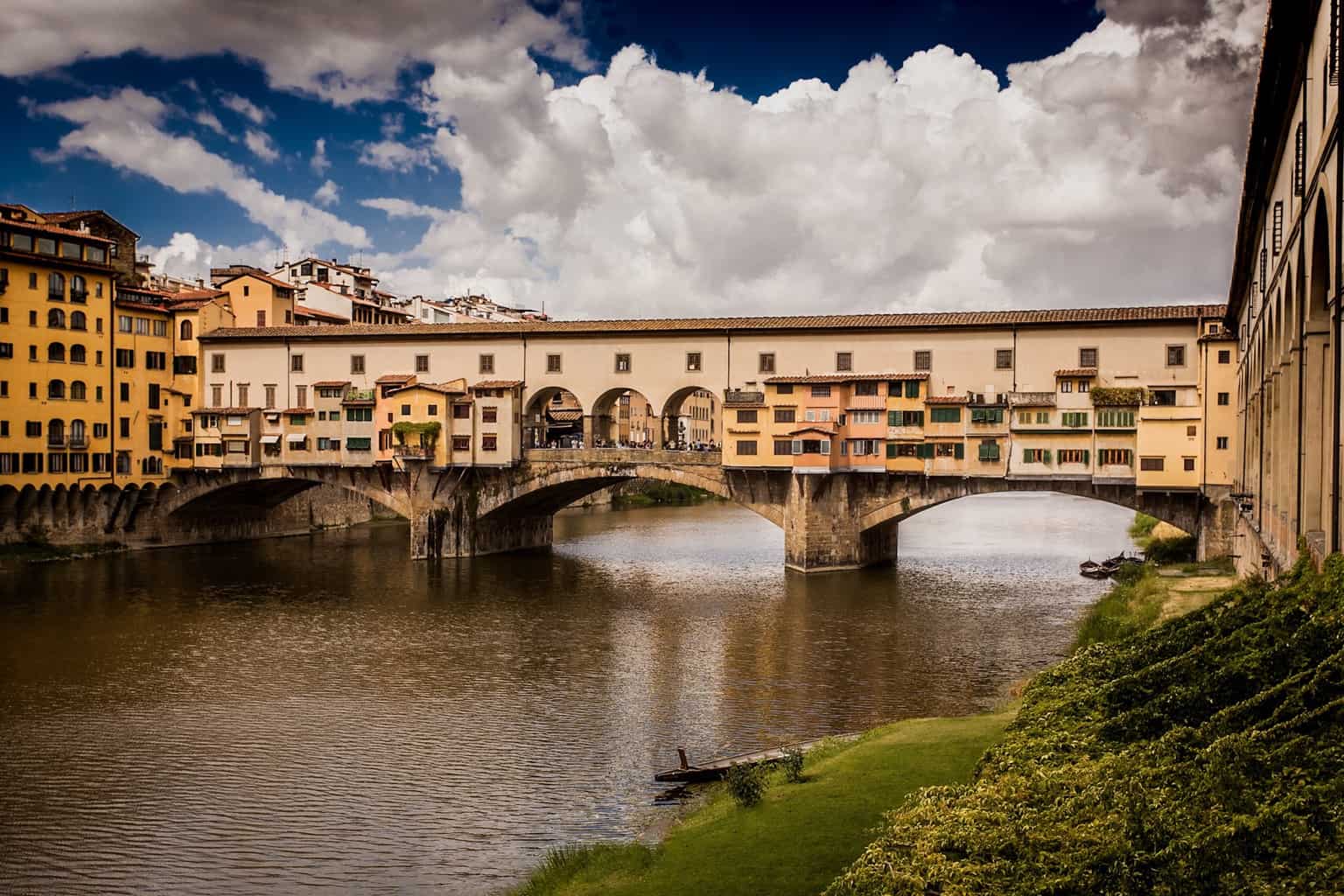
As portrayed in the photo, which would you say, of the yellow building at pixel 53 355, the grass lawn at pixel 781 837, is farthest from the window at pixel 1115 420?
the yellow building at pixel 53 355

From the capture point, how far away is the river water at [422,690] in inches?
663

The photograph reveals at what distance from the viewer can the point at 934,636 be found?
104 feet

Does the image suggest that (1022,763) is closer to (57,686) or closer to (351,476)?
(57,686)

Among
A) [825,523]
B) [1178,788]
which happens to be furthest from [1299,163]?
[825,523]

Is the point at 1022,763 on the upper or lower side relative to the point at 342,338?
lower

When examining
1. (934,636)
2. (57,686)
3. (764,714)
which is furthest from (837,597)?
(57,686)

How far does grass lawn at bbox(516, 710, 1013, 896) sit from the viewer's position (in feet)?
42.3

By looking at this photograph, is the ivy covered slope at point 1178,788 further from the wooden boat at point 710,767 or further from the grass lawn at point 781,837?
the wooden boat at point 710,767

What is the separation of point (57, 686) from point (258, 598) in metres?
13.3

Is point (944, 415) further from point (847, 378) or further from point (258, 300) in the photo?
point (258, 300)

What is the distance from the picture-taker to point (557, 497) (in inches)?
2126

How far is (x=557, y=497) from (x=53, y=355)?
22.6m

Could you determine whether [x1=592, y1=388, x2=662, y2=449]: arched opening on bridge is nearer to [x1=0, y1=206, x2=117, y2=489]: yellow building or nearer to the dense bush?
[x1=0, y1=206, x2=117, y2=489]: yellow building

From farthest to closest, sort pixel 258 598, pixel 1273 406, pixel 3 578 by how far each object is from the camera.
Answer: pixel 3 578
pixel 258 598
pixel 1273 406
